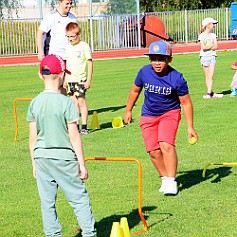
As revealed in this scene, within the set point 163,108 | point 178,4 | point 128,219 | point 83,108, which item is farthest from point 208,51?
point 178,4

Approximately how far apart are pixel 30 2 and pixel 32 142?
42229 mm

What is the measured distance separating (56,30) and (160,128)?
16.7 ft

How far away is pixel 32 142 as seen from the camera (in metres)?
6.59

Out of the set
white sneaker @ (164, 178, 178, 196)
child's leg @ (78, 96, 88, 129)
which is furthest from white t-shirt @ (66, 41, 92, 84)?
white sneaker @ (164, 178, 178, 196)

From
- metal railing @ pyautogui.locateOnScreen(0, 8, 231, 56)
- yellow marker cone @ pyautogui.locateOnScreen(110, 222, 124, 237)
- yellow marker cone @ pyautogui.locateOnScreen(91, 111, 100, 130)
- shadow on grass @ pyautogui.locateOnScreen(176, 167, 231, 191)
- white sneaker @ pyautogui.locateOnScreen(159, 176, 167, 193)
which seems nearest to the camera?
yellow marker cone @ pyautogui.locateOnScreen(110, 222, 124, 237)

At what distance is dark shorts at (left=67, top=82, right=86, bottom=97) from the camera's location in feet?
44.2

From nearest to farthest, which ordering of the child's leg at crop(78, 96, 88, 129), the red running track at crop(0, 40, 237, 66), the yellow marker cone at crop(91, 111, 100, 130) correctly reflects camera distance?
the child's leg at crop(78, 96, 88, 129) < the yellow marker cone at crop(91, 111, 100, 130) < the red running track at crop(0, 40, 237, 66)

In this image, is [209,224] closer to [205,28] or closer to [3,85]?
[205,28]

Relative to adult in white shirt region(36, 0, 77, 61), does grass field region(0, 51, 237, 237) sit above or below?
below

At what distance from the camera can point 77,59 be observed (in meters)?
13.5

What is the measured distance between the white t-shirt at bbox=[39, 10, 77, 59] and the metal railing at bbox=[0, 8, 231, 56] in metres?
26.3

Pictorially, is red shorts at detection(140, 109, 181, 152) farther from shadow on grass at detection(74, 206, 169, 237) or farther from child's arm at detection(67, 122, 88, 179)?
child's arm at detection(67, 122, 88, 179)

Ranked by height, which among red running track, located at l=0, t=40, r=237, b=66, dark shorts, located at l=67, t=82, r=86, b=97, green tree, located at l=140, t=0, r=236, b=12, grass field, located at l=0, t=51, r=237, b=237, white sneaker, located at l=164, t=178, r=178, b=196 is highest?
green tree, located at l=140, t=0, r=236, b=12

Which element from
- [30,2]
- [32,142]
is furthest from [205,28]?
[30,2]
